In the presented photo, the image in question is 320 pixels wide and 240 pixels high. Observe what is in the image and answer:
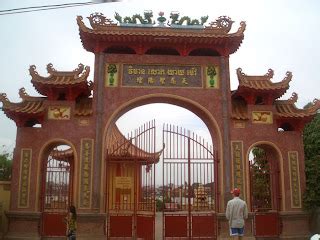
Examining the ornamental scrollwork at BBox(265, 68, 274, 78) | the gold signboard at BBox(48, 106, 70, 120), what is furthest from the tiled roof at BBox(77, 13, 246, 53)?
the gold signboard at BBox(48, 106, 70, 120)

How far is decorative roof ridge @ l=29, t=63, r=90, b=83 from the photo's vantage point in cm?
1380

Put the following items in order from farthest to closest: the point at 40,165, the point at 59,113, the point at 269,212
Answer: the point at 59,113
the point at 269,212
the point at 40,165

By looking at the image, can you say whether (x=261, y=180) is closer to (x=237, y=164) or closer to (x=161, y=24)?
(x=237, y=164)

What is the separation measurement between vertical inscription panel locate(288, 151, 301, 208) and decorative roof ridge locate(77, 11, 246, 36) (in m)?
4.40

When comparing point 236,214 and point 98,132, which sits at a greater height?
point 98,132

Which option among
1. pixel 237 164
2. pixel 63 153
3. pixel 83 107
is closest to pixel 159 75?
pixel 83 107

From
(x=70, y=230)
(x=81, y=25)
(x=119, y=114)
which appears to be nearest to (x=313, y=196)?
(x=119, y=114)

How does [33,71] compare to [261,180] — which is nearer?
[33,71]

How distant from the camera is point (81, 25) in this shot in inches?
551

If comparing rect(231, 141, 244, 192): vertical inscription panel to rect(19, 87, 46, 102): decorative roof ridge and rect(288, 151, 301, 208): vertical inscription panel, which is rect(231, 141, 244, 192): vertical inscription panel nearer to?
rect(288, 151, 301, 208): vertical inscription panel

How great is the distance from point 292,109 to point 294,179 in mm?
2338

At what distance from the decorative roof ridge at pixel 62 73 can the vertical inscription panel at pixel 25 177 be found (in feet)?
7.67

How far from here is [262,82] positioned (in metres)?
14.4

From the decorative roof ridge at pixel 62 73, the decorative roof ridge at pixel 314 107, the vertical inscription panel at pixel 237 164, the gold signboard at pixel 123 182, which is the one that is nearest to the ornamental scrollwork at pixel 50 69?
the decorative roof ridge at pixel 62 73
